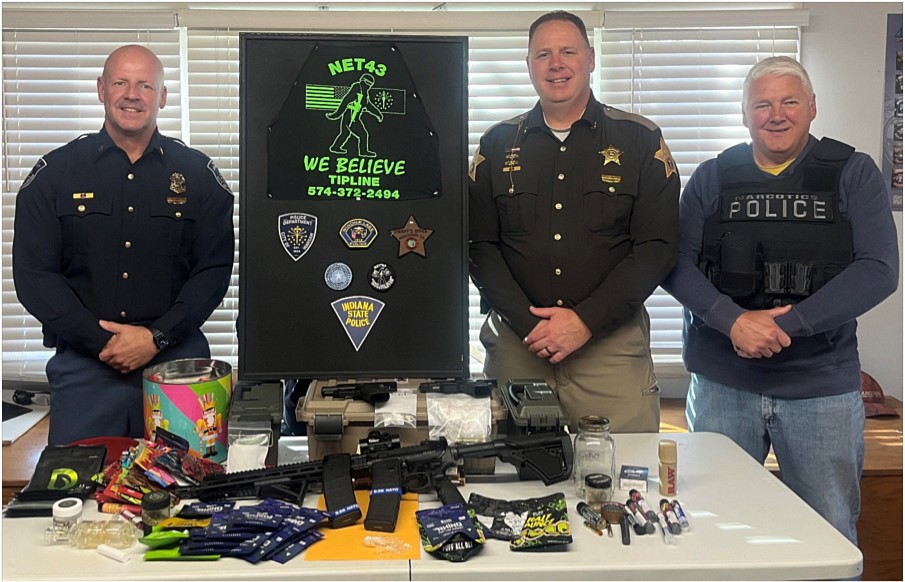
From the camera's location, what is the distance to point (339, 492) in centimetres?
158

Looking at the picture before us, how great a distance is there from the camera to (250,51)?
210 centimetres

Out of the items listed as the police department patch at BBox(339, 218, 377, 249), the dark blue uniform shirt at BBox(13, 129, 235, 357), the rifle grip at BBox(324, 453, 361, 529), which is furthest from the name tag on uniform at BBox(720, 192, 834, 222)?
the dark blue uniform shirt at BBox(13, 129, 235, 357)

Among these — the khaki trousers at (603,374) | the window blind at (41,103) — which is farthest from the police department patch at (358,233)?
the window blind at (41,103)

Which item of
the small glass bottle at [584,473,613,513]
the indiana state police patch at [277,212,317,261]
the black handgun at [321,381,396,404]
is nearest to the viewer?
the small glass bottle at [584,473,613,513]

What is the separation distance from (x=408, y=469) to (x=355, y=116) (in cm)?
94

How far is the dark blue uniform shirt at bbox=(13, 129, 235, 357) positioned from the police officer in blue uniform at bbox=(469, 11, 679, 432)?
830mm

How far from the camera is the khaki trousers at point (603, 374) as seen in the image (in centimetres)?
234

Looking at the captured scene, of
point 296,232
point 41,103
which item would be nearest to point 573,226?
point 296,232

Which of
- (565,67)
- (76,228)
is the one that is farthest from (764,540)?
(76,228)

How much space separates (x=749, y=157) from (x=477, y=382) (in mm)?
1057

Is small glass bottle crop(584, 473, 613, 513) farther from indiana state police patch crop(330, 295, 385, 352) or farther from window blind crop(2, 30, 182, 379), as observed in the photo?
window blind crop(2, 30, 182, 379)

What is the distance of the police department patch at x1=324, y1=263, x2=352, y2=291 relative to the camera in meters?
2.09

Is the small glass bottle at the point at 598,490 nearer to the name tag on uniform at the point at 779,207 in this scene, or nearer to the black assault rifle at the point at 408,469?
the black assault rifle at the point at 408,469

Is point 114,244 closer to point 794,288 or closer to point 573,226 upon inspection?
point 573,226
